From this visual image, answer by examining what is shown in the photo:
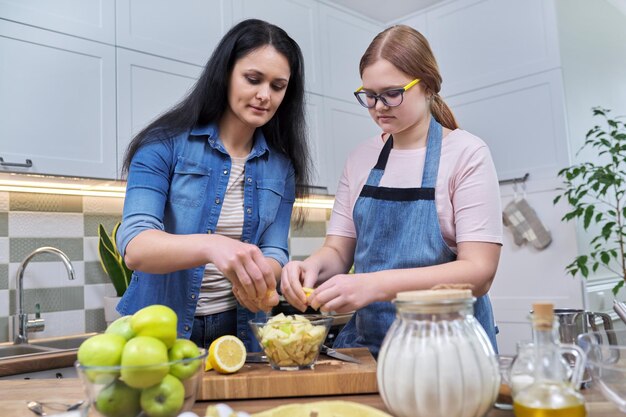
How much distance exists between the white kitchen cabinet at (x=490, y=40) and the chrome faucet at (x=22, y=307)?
240cm

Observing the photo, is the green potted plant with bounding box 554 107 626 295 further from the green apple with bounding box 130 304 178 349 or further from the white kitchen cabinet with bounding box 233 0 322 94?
the green apple with bounding box 130 304 178 349

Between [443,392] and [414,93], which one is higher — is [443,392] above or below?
below

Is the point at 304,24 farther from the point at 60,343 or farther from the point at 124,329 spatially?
the point at 124,329

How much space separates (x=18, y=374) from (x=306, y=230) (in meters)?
1.94

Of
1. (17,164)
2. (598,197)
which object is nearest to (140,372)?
(17,164)

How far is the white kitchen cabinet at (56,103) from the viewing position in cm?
202

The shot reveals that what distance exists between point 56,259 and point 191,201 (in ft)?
4.39

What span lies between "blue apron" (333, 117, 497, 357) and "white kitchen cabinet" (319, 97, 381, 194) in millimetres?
1779

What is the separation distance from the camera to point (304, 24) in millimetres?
3145

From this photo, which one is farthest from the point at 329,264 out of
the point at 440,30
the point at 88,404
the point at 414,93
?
the point at 440,30

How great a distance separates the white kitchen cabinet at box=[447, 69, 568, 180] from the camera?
9.89 ft

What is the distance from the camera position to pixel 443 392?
68 cm

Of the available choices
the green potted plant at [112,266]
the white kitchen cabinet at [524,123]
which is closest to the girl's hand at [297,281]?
the green potted plant at [112,266]

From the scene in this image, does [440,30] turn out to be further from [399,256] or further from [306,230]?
[399,256]
